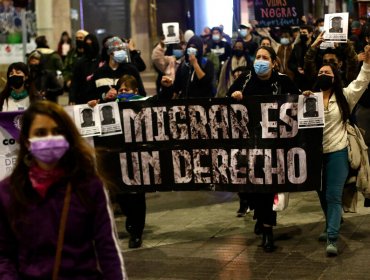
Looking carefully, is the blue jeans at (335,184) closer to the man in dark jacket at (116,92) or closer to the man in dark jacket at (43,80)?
the man in dark jacket at (116,92)

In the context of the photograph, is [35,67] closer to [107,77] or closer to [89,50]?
[89,50]

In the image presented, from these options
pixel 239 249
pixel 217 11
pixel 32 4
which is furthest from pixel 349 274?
pixel 32 4

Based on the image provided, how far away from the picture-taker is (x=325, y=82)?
7117 mm

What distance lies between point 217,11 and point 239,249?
49.3ft

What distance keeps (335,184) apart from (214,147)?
1166mm

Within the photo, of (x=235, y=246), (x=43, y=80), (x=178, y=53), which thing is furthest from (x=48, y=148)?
(x=178, y=53)

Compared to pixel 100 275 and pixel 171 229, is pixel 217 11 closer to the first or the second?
pixel 171 229

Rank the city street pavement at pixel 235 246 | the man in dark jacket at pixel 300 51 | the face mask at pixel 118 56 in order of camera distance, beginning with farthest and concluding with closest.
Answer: the man in dark jacket at pixel 300 51, the face mask at pixel 118 56, the city street pavement at pixel 235 246

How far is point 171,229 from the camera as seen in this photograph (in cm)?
842

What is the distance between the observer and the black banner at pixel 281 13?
1259cm

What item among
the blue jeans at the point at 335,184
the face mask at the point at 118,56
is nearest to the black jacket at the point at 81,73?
→ the face mask at the point at 118,56

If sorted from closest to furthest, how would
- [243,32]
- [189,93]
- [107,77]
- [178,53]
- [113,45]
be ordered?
[107,77] < [113,45] < [189,93] < [178,53] < [243,32]

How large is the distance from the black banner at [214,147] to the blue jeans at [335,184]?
0.35 ft

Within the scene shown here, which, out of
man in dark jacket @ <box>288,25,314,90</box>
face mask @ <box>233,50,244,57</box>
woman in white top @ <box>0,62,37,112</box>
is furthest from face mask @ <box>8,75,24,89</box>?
face mask @ <box>233,50,244,57</box>
